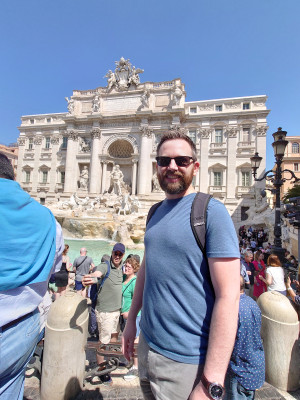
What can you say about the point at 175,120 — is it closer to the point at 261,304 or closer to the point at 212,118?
the point at 212,118

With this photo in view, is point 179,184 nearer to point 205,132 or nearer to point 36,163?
point 205,132

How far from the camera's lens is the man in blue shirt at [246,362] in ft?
5.62

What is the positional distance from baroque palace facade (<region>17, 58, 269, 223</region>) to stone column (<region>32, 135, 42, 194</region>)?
25 mm

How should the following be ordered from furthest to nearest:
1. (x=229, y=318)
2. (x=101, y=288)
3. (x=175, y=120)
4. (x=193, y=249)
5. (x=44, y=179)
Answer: (x=44, y=179) → (x=175, y=120) → (x=101, y=288) → (x=193, y=249) → (x=229, y=318)

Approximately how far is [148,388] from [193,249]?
0.95 metres

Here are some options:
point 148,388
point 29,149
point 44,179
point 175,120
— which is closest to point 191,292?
point 148,388

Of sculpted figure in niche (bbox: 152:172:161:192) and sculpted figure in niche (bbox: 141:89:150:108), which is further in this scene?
sculpted figure in niche (bbox: 141:89:150:108)

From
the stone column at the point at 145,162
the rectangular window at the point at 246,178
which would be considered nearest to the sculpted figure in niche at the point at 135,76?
the stone column at the point at 145,162

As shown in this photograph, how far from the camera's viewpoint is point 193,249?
3.82 feet

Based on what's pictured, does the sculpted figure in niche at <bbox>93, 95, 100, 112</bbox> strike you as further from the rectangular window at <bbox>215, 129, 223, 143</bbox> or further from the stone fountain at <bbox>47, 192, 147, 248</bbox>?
the rectangular window at <bbox>215, 129, 223, 143</bbox>

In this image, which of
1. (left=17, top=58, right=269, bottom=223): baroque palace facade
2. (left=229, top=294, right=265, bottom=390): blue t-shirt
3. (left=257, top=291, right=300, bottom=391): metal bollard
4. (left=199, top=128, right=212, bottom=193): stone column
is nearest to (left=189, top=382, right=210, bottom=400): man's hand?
(left=229, top=294, right=265, bottom=390): blue t-shirt

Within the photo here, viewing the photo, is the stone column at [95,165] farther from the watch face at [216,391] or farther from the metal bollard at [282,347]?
the watch face at [216,391]

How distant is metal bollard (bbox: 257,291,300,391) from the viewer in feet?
7.95

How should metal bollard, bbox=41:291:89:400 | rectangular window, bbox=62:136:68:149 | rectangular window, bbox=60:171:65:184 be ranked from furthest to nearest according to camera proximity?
rectangular window, bbox=62:136:68:149 → rectangular window, bbox=60:171:65:184 → metal bollard, bbox=41:291:89:400
